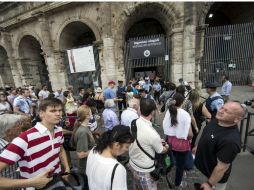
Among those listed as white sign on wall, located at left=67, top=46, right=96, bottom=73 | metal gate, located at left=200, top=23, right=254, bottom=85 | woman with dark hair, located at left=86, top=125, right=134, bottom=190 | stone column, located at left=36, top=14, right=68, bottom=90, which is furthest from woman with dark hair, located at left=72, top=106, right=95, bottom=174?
stone column, located at left=36, top=14, right=68, bottom=90

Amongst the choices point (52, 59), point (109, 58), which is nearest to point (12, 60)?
point (52, 59)

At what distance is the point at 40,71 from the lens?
15250mm

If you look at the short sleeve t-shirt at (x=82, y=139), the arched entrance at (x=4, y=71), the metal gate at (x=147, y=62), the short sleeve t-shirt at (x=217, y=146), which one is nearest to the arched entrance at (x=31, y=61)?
the arched entrance at (x=4, y=71)

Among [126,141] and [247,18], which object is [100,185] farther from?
[247,18]

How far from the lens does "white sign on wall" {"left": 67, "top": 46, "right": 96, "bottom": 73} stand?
10764 millimetres

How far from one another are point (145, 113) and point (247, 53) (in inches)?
435

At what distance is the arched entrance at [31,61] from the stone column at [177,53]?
11.5 metres

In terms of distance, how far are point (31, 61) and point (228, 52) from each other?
1620cm

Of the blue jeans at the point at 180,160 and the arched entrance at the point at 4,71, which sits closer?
the blue jeans at the point at 180,160

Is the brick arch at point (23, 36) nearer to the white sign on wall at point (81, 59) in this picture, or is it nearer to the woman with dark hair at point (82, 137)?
the white sign on wall at point (81, 59)

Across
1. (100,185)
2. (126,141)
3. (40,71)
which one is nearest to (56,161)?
(100,185)

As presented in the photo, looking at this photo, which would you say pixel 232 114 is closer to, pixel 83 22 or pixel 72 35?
pixel 83 22

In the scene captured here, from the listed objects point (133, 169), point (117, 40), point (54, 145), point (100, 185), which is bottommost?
point (133, 169)

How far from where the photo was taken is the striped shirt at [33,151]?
4.24 feet
